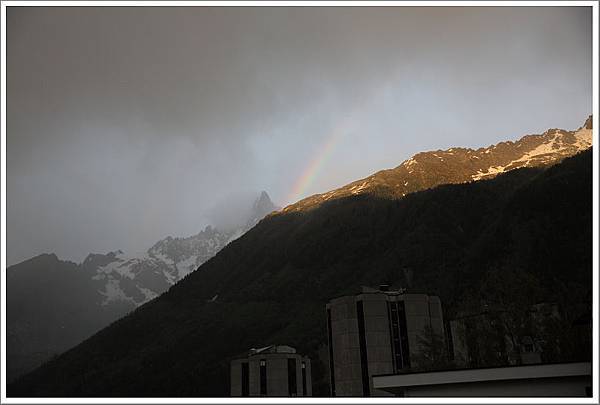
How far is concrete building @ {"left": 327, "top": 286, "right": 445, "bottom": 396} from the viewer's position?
209 feet

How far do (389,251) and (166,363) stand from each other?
7562 cm

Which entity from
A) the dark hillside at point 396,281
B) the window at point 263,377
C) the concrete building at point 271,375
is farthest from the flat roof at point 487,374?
the dark hillside at point 396,281

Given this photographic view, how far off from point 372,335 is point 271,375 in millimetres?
20490

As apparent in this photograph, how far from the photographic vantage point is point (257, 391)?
261ft

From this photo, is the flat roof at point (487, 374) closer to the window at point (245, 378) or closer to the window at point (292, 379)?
the window at point (292, 379)

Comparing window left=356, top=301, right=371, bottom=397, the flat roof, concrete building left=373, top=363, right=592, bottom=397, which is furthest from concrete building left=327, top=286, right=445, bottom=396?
concrete building left=373, top=363, right=592, bottom=397

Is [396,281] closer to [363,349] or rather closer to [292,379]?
[292,379]

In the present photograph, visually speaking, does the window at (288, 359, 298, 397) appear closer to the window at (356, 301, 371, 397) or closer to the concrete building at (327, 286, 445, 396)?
the concrete building at (327, 286, 445, 396)

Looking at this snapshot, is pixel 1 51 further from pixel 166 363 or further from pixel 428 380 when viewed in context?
pixel 166 363

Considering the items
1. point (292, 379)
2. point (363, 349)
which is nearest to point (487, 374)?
point (363, 349)

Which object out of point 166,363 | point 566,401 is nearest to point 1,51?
point 566,401

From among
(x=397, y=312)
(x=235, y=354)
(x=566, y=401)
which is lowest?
(x=566, y=401)

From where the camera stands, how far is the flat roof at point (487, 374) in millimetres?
23625

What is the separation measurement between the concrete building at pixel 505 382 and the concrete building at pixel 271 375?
176 ft
